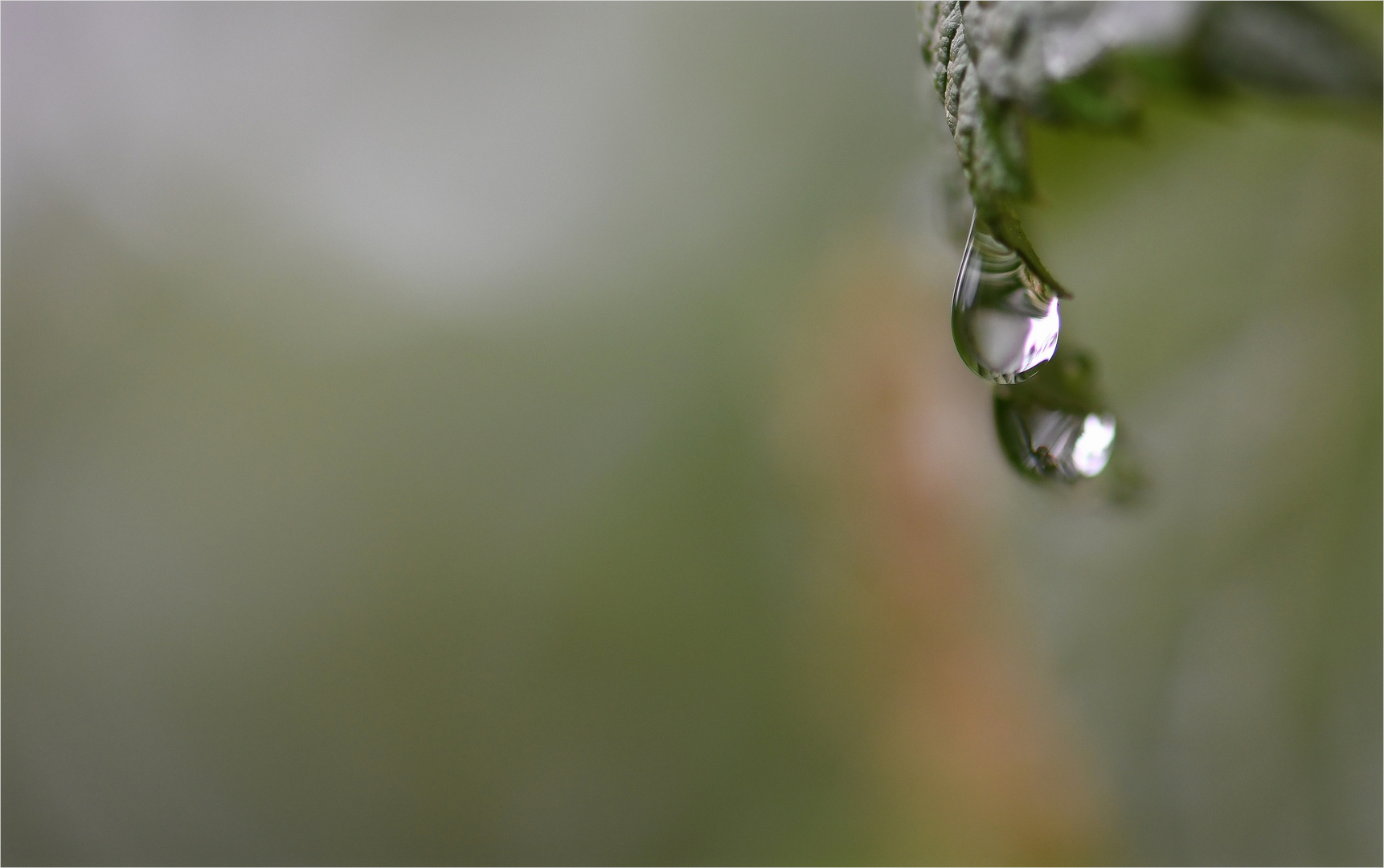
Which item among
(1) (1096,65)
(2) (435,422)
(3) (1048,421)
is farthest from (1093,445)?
(2) (435,422)

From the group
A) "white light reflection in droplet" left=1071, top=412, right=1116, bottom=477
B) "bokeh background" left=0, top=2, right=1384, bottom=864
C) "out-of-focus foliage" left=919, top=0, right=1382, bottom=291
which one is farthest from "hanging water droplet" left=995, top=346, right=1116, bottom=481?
"bokeh background" left=0, top=2, right=1384, bottom=864

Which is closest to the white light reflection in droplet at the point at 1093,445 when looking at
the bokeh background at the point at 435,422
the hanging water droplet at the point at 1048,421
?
the hanging water droplet at the point at 1048,421

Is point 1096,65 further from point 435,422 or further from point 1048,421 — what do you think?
point 435,422

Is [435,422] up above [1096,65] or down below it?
above

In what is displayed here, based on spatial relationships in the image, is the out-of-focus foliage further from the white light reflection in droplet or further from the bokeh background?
the bokeh background

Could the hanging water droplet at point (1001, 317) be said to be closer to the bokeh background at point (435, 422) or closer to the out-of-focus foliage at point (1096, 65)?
the out-of-focus foliage at point (1096, 65)

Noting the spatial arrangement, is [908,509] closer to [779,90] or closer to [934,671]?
[934,671]
